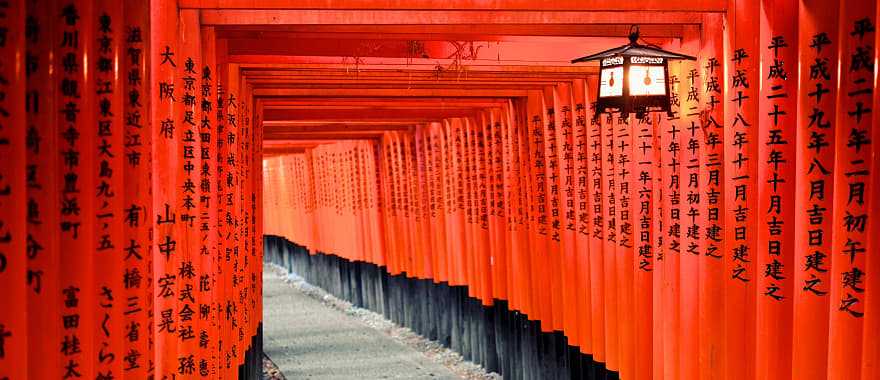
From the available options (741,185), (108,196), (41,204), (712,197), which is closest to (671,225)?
(712,197)

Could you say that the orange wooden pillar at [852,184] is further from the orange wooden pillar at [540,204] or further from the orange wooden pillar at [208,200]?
the orange wooden pillar at [540,204]

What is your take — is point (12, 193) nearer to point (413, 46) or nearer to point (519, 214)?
point (413, 46)

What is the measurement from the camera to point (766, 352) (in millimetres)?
5590

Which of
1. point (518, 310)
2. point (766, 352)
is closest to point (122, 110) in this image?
point (766, 352)

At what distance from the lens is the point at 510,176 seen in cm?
1218

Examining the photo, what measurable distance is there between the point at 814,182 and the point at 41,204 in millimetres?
3852

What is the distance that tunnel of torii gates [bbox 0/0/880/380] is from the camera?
3.76 metres

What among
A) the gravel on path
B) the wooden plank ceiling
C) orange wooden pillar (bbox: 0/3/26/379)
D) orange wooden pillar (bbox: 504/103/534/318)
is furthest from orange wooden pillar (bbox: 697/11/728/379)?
the gravel on path

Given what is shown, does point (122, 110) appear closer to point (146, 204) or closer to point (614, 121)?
point (146, 204)

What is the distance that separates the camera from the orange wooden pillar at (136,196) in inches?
175

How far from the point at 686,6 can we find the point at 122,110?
3.78m

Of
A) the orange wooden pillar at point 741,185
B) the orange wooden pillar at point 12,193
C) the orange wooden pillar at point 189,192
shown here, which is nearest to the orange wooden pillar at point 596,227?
the orange wooden pillar at point 741,185

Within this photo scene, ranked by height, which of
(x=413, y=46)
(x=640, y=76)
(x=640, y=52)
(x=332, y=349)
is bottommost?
(x=332, y=349)

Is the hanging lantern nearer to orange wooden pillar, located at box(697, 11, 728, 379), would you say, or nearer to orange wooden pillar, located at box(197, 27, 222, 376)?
orange wooden pillar, located at box(697, 11, 728, 379)
